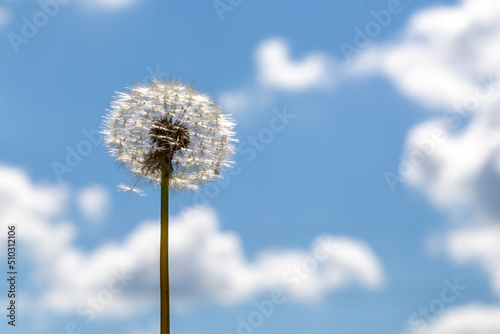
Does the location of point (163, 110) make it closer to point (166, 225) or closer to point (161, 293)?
point (166, 225)

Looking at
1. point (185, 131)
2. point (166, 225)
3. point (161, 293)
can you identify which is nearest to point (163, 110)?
point (185, 131)

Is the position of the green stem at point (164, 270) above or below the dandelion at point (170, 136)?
below

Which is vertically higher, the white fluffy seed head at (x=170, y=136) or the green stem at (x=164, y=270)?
the white fluffy seed head at (x=170, y=136)

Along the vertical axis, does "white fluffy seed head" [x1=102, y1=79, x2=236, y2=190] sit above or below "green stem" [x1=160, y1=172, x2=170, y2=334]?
above

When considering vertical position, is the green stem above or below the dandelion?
below

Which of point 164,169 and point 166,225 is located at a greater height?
point 164,169
